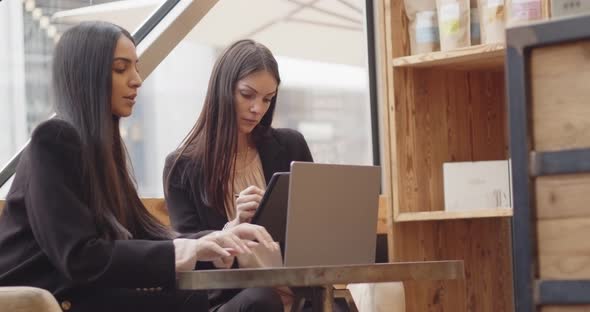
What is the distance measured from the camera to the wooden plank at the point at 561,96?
1373 millimetres

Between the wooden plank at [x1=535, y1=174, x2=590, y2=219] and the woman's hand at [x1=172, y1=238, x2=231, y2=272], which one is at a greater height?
the wooden plank at [x1=535, y1=174, x2=590, y2=219]

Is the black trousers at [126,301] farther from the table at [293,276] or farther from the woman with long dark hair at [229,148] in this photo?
the woman with long dark hair at [229,148]

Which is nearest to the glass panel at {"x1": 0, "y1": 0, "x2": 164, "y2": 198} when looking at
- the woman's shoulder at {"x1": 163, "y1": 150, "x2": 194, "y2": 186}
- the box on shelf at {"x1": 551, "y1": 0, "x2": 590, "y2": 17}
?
the woman's shoulder at {"x1": 163, "y1": 150, "x2": 194, "y2": 186}

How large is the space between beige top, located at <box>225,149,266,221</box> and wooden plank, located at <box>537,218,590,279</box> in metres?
1.92

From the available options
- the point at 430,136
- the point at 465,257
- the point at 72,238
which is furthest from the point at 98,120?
the point at 465,257


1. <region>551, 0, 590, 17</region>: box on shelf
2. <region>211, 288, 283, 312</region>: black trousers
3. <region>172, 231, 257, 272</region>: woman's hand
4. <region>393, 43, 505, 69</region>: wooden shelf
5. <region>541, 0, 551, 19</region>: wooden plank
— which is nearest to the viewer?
<region>551, 0, 590, 17</region>: box on shelf

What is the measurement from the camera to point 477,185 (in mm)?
3908

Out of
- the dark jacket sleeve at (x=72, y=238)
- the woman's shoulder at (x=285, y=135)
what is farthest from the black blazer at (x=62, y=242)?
the woman's shoulder at (x=285, y=135)

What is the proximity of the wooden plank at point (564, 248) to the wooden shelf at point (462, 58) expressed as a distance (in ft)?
8.02

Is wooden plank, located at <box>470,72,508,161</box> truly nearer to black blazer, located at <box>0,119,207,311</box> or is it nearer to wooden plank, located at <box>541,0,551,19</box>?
wooden plank, located at <box>541,0,551,19</box>

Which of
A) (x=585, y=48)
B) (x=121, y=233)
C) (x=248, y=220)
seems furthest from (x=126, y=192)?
(x=585, y=48)

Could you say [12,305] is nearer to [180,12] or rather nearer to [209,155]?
[209,155]

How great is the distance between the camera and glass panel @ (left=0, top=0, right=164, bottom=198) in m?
4.30

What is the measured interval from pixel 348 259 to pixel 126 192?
0.55m
